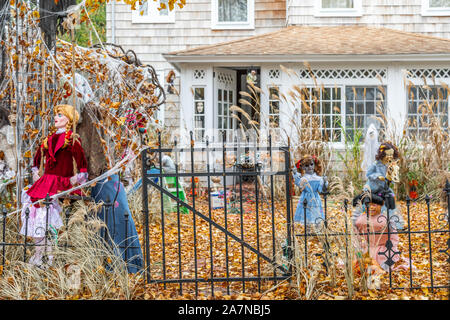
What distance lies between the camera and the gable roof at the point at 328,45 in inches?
442

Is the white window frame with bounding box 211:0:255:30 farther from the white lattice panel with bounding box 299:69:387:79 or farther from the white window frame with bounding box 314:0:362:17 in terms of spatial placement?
the white lattice panel with bounding box 299:69:387:79

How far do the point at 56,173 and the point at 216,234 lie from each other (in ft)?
9.11

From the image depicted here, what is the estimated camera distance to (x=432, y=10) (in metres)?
13.2

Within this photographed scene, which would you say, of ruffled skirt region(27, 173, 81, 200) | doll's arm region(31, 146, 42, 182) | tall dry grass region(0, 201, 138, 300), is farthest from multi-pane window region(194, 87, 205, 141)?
tall dry grass region(0, 201, 138, 300)

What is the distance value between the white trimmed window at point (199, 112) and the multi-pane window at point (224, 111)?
0.41 meters

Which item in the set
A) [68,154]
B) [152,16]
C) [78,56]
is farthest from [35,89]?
[152,16]

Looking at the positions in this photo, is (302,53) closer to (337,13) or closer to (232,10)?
(337,13)

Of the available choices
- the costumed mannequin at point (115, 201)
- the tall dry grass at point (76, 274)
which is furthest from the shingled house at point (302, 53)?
the tall dry grass at point (76, 274)

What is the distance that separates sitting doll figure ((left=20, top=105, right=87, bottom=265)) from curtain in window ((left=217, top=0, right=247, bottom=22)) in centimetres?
1025

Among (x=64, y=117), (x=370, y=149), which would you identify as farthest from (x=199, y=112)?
(x=64, y=117)

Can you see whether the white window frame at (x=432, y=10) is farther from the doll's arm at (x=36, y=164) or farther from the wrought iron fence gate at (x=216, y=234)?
the doll's arm at (x=36, y=164)

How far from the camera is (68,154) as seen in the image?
16.3ft

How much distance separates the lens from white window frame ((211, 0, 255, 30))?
47.4 ft
